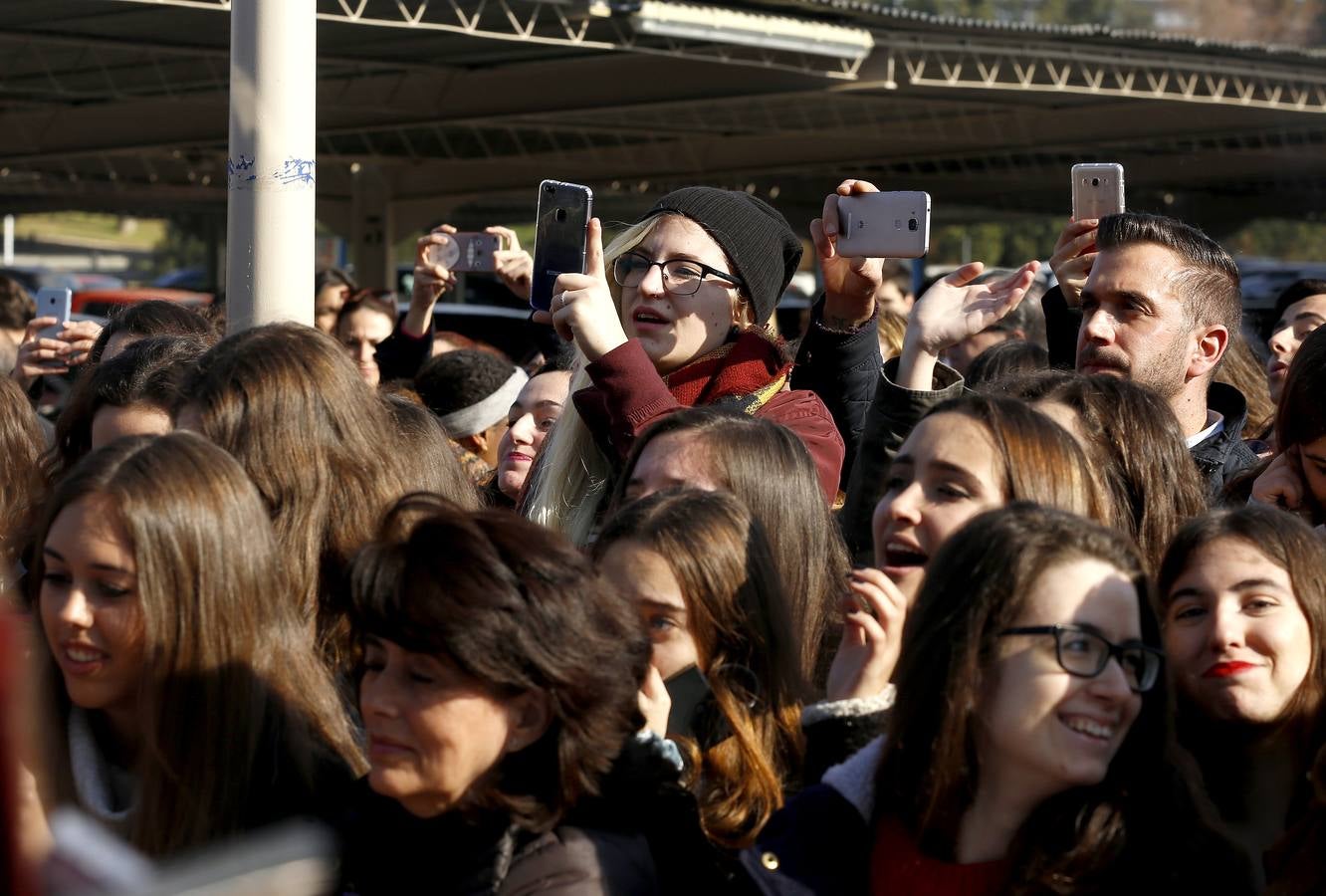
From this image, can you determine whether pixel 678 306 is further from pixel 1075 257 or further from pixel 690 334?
pixel 1075 257

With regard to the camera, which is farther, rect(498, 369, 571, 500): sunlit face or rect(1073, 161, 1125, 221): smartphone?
rect(498, 369, 571, 500): sunlit face

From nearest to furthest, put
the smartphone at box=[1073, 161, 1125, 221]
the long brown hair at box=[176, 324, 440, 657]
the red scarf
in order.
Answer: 1. the long brown hair at box=[176, 324, 440, 657]
2. the red scarf
3. the smartphone at box=[1073, 161, 1125, 221]

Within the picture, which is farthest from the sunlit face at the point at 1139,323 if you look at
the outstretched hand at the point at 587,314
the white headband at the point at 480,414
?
the white headband at the point at 480,414

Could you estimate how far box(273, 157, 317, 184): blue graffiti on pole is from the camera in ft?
16.1

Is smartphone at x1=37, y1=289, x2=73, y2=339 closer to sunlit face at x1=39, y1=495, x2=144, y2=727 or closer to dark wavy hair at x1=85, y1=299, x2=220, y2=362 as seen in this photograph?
dark wavy hair at x1=85, y1=299, x2=220, y2=362

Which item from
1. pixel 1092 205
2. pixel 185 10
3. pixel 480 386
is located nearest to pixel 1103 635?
pixel 1092 205

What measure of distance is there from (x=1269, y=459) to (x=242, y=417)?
2370mm

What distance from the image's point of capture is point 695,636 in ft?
10.8

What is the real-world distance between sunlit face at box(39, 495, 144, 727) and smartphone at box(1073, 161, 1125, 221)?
9.60ft

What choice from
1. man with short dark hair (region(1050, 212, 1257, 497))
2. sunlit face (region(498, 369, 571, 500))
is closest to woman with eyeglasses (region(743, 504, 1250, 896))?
man with short dark hair (region(1050, 212, 1257, 497))

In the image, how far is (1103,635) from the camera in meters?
2.75

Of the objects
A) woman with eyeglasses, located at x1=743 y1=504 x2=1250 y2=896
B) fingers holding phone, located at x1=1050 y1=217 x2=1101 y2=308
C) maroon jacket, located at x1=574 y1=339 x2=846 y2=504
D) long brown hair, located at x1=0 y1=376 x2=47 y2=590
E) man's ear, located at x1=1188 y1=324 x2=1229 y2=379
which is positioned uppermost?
fingers holding phone, located at x1=1050 y1=217 x2=1101 y2=308

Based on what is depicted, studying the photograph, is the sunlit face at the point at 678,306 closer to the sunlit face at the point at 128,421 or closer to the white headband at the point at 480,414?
the sunlit face at the point at 128,421

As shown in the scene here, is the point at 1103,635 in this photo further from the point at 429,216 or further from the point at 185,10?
the point at 429,216
